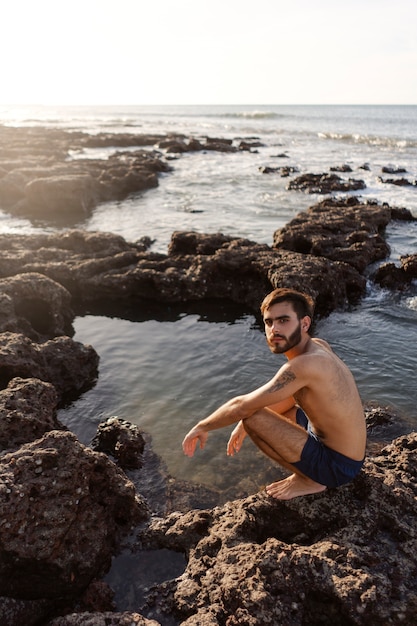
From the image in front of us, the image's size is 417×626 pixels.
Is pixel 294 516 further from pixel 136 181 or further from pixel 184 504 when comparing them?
pixel 136 181

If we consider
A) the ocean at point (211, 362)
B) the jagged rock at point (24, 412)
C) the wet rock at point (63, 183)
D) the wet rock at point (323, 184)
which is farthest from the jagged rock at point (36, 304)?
the wet rock at point (323, 184)

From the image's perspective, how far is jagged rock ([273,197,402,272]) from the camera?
1281cm

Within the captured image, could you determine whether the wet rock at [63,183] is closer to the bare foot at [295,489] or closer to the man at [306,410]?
the man at [306,410]

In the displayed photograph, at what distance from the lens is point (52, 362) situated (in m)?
7.72

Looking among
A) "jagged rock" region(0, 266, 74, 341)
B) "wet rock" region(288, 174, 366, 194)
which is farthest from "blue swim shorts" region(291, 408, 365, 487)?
"wet rock" region(288, 174, 366, 194)

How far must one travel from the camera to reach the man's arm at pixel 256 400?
13.5ft

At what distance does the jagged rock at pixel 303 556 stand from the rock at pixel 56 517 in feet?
1.90

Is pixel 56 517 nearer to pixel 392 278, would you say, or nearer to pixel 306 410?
pixel 306 410

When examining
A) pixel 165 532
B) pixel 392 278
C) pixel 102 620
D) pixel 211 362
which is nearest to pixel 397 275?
pixel 392 278

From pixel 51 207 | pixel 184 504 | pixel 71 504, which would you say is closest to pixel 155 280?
pixel 184 504

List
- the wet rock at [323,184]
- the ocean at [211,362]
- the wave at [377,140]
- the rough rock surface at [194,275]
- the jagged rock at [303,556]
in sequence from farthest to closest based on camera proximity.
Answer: the wave at [377,140] → the wet rock at [323,184] → the rough rock surface at [194,275] → the ocean at [211,362] → the jagged rock at [303,556]

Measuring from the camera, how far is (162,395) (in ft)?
25.0

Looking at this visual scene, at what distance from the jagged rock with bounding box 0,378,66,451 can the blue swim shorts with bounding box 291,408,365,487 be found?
3.01m

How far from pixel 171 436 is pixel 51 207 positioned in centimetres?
1731
